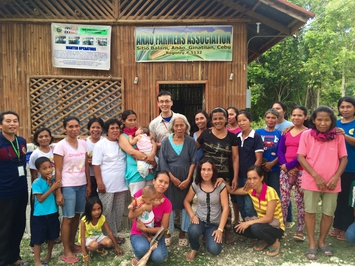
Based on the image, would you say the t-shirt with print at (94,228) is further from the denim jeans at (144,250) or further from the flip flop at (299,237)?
the flip flop at (299,237)

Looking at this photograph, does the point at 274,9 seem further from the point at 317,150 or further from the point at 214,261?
the point at 214,261

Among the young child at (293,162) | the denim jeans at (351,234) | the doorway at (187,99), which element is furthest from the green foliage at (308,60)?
the denim jeans at (351,234)

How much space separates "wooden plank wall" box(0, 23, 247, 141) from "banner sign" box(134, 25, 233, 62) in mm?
151

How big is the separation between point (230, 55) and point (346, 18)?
16.9m

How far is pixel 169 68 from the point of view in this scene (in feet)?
20.8

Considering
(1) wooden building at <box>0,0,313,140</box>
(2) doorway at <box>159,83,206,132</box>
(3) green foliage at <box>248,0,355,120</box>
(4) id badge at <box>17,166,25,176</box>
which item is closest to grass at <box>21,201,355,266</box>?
(4) id badge at <box>17,166,25,176</box>

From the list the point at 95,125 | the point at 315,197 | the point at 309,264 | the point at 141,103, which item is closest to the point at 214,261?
the point at 309,264

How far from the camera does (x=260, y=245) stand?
11.4ft

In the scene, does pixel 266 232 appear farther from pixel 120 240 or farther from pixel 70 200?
pixel 70 200

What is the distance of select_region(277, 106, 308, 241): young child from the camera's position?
3547 millimetres

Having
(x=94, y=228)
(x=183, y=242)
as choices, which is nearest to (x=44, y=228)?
(x=94, y=228)

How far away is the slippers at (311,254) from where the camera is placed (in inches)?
125

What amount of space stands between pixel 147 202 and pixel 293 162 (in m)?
1.86

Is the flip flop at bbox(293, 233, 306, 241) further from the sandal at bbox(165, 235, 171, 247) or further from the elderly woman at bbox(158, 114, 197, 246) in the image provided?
the sandal at bbox(165, 235, 171, 247)
